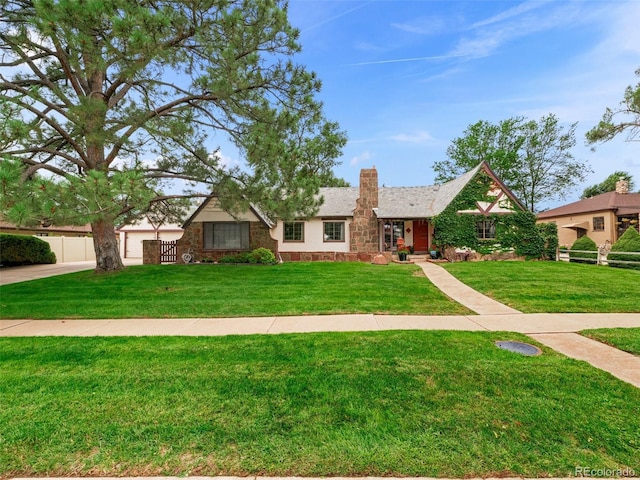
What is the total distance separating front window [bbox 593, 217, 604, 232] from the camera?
2381 centimetres

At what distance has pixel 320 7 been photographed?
34.8 feet

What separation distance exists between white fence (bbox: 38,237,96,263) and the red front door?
2501 cm

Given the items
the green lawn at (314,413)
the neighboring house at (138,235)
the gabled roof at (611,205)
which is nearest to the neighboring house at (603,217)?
the gabled roof at (611,205)

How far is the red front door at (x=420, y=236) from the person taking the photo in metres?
20.6

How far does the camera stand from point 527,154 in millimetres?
34156

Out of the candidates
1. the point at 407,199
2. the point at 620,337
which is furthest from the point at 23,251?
the point at 620,337

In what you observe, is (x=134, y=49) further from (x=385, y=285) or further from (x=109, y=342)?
(x=385, y=285)

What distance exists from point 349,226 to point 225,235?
7761 millimetres

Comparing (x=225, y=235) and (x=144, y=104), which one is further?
(x=225, y=235)

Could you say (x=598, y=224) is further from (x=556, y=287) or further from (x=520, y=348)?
(x=520, y=348)

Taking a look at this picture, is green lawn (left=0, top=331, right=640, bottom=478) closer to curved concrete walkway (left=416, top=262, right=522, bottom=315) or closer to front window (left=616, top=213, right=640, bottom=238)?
curved concrete walkway (left=416, top=262, right=522, bottom=315)

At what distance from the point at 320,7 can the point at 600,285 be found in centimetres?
1363

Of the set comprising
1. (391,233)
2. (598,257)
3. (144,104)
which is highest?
(144,104)

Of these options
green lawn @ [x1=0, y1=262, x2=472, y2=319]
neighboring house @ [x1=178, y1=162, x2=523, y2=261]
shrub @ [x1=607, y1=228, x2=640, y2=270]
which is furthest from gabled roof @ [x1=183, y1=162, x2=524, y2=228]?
green lawn @ [x1=0, y1=262, x2=472, y2=319]
